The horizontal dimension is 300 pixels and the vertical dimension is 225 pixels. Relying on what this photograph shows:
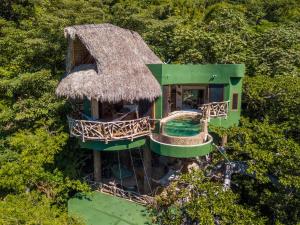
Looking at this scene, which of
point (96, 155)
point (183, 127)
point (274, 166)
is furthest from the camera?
point (96, 155)

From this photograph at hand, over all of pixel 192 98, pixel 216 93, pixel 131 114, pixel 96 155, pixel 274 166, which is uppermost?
pixel 216 93

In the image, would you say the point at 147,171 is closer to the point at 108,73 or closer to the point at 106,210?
the point at 106,210

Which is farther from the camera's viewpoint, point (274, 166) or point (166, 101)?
point (166, 101)

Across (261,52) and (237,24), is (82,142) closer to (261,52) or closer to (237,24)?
(261,52)

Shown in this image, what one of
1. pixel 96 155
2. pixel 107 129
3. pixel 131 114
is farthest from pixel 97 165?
pixel 131 114

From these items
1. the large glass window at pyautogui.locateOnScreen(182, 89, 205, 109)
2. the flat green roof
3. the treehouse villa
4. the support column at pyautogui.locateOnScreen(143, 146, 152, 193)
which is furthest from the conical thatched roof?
the flat green roof

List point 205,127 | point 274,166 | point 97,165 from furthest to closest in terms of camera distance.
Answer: point 97,165, point 205,127, point 274,166
